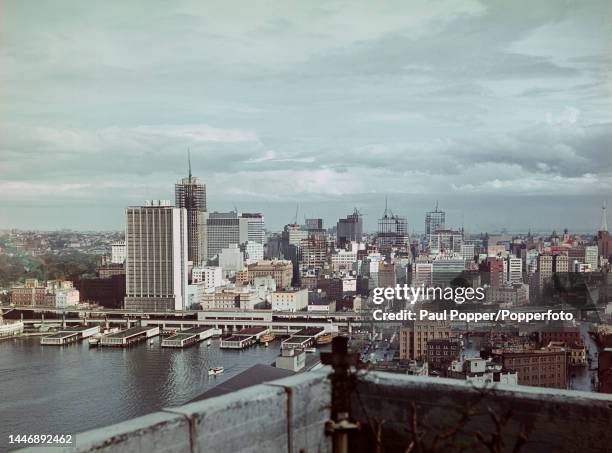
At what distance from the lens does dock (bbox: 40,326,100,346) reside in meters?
9.43

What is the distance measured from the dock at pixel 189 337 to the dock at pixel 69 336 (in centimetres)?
127

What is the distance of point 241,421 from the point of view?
586mm

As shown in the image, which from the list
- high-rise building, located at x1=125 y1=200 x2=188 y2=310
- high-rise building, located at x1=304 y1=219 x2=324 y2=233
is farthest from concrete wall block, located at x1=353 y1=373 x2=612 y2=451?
high-rise building, located at x1=304 y1=219 x2=324 y2=233

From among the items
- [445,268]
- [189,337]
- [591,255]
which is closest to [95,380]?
[189,337]

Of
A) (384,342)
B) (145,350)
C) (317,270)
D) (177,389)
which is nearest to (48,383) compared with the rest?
(177,389)

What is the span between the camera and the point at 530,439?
60 cm

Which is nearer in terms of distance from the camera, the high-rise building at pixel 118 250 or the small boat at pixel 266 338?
the small boat at pixel 266 338

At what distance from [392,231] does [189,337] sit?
395 inches

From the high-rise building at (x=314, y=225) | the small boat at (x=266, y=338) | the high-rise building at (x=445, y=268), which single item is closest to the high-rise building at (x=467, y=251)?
the high-rise building at (x=445, y=268)

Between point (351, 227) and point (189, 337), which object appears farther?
point (351, 227)

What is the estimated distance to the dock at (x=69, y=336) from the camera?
9.43 m

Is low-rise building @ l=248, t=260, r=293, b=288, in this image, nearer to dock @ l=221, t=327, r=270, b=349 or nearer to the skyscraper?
the skyscraper

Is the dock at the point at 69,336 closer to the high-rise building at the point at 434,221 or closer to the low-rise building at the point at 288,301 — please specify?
the low-rise building at the point at 288,301

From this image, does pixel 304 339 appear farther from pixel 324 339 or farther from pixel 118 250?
pixel 118 250
